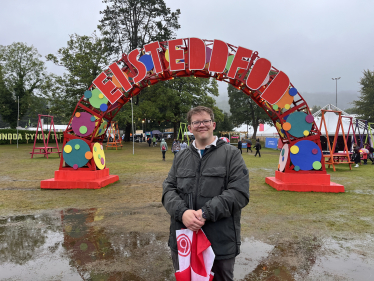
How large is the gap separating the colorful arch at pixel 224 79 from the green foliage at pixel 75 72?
20067 mm

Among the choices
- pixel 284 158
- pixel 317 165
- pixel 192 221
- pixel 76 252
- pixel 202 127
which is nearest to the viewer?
pixel 192 221

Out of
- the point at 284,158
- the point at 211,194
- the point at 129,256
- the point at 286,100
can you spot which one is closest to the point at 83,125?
the point at 129,256

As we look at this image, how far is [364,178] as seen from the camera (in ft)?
32.6

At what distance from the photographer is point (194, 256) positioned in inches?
76.5

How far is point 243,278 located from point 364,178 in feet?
31.5

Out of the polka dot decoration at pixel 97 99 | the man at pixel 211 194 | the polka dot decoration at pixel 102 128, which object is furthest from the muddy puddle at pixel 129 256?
the polka dot decoration at pixel 97 99

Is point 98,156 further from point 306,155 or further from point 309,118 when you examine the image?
point 309,118

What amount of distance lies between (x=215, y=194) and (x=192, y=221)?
297mm

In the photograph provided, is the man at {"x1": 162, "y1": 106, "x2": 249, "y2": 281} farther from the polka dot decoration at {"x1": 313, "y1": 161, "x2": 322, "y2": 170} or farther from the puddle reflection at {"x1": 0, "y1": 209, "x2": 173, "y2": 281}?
the polka dot decoration at {"x1": 313, "y1": 161, "x2": 322, "y2": 170}

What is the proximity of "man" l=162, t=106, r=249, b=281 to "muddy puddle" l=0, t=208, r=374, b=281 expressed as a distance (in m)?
Result: 1.23

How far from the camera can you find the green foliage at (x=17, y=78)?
35.8 meters

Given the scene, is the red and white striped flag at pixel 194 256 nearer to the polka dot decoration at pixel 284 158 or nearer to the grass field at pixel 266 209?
the grass field at pixel 266 209

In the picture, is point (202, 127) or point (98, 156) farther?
point (98, 156)

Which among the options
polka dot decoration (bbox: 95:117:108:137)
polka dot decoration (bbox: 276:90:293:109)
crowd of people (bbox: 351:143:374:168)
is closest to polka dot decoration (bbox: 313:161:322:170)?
polka dot decoration (bbox: 276:90:293:109)
